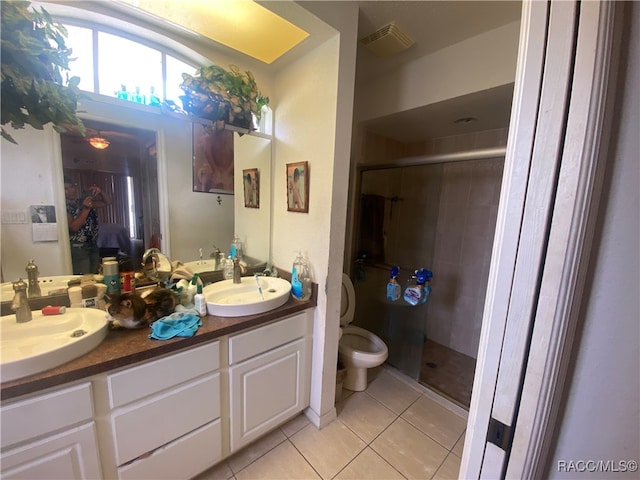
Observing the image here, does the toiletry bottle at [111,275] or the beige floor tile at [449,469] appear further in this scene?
the beige floor tile at [449,469]

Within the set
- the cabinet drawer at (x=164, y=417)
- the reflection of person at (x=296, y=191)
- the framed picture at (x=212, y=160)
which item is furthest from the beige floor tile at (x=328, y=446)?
the framed picture at (x=212, y=160)

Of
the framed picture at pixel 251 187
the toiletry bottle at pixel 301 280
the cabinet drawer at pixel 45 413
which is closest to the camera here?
the cabinet drawer at pixel 45 413

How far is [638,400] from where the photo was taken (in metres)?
0.47

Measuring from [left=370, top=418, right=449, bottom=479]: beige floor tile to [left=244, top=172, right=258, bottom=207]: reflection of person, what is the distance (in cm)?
173

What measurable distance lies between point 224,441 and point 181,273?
0.92 meters

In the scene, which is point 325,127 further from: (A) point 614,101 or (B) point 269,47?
(A) point 614,101

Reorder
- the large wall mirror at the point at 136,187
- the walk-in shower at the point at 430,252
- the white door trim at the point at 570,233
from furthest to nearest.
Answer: the walk-in shower at the point at 430,252, the large wall mirror at the point at 136,187, the white door trim at the point at 570,233

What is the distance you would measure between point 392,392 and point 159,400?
1.62 metres

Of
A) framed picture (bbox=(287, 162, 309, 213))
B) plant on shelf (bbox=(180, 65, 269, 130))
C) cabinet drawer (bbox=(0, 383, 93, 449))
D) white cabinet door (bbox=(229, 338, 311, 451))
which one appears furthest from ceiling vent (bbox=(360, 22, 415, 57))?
cabinet drawer (bbox=(0, 383, 93, 449))

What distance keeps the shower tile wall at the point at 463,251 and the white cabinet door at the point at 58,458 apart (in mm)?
2644

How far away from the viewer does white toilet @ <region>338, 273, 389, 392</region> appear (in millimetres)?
1840

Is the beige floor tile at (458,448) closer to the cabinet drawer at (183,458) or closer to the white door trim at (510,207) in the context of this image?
the white door trim at (510,207)

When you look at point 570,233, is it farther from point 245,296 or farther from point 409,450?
point 409,450

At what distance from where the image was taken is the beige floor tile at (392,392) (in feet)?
6.11
